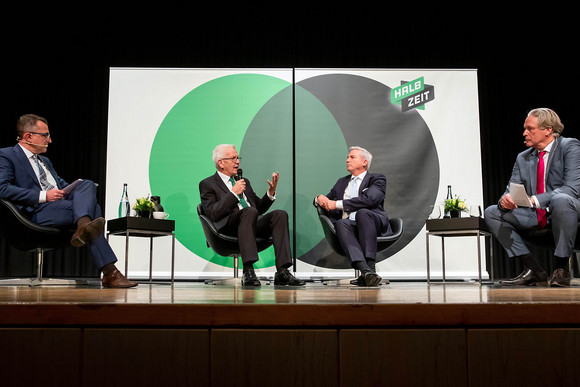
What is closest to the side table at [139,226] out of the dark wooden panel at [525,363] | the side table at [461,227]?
the side table at [461,227]

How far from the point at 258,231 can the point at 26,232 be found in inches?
60.5

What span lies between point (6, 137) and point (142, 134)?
4.30 ft

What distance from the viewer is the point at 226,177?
177 inches

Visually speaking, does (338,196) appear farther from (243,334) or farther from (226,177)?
(243,334)

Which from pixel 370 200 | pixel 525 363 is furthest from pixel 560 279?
pixel 525 363

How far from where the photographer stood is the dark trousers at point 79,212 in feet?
10.5

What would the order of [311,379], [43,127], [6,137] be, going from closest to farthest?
1. [311,379]
2. [43,127]
3. [6,137]

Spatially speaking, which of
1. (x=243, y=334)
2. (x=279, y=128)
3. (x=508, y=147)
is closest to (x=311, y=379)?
(x=243, y=334)

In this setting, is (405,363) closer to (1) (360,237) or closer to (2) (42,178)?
(1) (360,237)

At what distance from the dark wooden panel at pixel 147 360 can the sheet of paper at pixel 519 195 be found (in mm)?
2671

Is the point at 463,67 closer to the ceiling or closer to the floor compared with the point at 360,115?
closer to the ceiling

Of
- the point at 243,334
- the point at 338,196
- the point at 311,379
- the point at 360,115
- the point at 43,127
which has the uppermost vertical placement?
the point at 360,115

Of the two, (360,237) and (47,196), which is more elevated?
(47,196)

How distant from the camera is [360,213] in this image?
3.97 m
